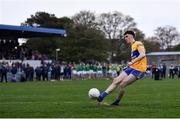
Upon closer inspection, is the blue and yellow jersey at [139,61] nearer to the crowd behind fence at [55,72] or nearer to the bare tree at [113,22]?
the crowd behind fence at [55,72]

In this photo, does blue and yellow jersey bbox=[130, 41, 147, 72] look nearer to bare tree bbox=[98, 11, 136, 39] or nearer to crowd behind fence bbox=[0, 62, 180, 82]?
crowd behind fence bbox=[0, 62, 180, 82]

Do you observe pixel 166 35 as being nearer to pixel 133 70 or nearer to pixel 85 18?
pixel 85 18

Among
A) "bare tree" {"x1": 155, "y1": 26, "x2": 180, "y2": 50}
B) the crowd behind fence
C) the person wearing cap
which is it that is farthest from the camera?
"bare tree" {"x1": 155, "y1": 26, "x2": 180, "y2": 50}

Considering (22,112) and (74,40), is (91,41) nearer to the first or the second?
(74,40)

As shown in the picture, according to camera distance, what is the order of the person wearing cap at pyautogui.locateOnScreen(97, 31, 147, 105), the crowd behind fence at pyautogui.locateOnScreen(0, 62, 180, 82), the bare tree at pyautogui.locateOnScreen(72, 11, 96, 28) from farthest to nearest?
the bare tree at pyautogui.locateOnScreen(72, 11, 96, 28), the crowd behind fence at pyautogui.locateOnScreen(0, 62, 180, 82), the person wearing cap at pyautogui.locateOnScreen(97, 31, 147, 105)

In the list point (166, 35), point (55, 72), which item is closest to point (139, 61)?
point (55, 72)

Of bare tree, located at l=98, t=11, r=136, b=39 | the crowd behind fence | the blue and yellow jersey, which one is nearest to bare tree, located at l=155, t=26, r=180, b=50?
bare tree, located at l=98, t=11, r=136, b=39

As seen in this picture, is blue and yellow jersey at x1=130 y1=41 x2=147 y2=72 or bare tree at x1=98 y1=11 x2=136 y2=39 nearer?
blue and yellow jersey at x1=130 y1=41 x2=147 y2=72

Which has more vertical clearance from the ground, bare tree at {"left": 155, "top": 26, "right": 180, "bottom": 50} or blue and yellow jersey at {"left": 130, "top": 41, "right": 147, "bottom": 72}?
bare tree at {"left": 155, "top": 26, "right": 180, "bottom": 50}

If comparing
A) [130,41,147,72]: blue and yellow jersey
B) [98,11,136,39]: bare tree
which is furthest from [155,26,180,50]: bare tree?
[130,41,147,72]: blue and yellow jersey

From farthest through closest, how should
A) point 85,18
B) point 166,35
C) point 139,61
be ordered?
point 166,35 < point 85,18 < point 139,61

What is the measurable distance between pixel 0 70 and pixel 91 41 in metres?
40.7

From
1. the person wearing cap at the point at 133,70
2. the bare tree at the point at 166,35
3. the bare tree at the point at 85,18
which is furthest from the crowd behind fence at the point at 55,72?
the bare tree at the point at 166,35

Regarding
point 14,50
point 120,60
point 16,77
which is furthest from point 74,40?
point 16,77
